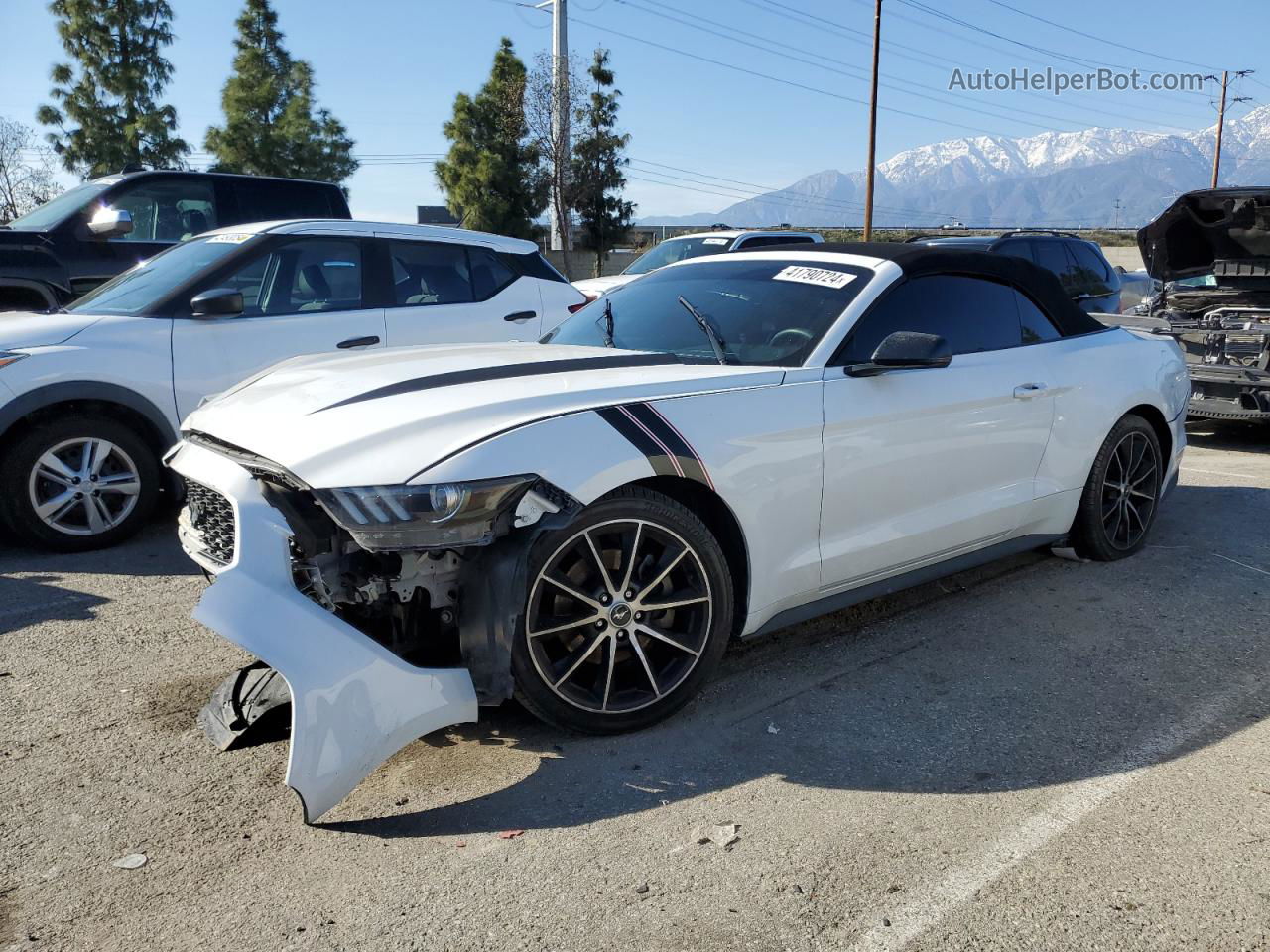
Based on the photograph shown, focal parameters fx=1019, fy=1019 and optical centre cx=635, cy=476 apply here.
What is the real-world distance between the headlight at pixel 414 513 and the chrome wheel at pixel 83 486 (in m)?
3.20

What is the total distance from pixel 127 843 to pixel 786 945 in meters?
1.76

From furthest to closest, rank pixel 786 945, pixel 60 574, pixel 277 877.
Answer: pixel 60 574, pixel 277 877, pixel 786 945

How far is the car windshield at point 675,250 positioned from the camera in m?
13.3

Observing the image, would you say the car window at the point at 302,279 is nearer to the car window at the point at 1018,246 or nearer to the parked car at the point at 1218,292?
the parked car at the point at 1218,292

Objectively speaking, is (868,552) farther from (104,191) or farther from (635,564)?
(104,191)

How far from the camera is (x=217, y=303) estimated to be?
5629mm

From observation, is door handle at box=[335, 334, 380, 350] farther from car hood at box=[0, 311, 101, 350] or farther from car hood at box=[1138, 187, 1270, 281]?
car hood at box=[1138, 187, 1270, 281]

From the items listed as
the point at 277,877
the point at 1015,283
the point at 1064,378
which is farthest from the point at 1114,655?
the point at 277,877

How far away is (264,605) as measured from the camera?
2764 millimetres

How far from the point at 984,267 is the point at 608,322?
172cm

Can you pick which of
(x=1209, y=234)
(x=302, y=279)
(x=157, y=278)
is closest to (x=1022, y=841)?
(x=302, y=279)

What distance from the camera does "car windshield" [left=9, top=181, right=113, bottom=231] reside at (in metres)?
8.13

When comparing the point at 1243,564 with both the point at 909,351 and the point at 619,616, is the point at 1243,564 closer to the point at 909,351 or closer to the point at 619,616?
the point at 909,351

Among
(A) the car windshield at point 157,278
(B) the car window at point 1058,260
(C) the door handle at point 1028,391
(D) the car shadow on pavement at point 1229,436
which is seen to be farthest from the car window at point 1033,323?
(B) the car window at point 1058,260
